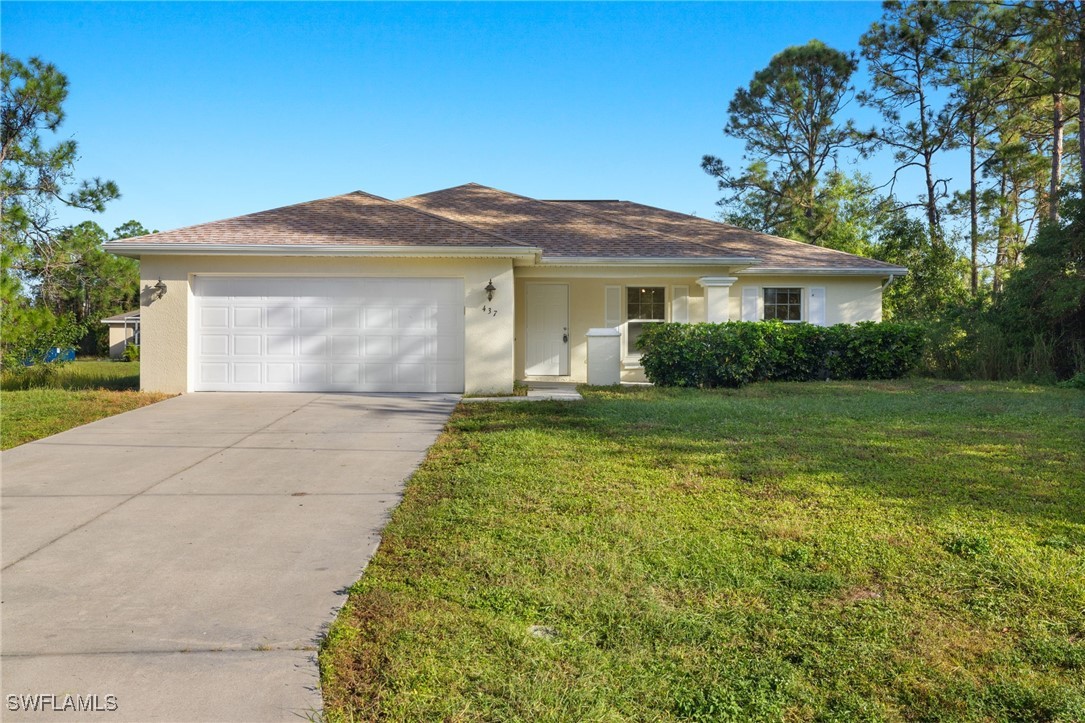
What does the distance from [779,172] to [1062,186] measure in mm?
15857

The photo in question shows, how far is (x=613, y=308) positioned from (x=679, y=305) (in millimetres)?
1529

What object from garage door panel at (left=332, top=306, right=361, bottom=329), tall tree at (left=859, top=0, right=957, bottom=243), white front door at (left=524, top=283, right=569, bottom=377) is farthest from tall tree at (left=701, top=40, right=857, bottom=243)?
garage door panel at (left=332, top=306, right=361, bottom=329)

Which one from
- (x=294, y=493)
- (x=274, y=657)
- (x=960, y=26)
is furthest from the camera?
(x=960, y=26)

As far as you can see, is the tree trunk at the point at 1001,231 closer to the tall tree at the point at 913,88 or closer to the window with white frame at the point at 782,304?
the tall tree at the point at 913,88

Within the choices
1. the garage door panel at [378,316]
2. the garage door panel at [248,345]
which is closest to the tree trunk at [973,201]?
the garage door panel at [378,316]

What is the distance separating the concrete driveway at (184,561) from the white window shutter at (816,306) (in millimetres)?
11387

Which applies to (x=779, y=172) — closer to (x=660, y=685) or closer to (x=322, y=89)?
(x=322, y=89)

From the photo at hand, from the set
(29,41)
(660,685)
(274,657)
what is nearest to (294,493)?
(274,657)

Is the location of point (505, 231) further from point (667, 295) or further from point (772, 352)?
point (772, 352)

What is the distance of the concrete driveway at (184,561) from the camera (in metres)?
2.68

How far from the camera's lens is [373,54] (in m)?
15.7

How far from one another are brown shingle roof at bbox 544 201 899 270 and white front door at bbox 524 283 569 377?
3.45 m

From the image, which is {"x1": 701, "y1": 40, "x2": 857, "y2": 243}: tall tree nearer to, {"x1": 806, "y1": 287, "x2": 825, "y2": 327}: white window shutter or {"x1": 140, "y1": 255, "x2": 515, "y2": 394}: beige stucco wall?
{"x1": 806, "y1": 287, "x2": 825, "y2": 327}: white window shutter

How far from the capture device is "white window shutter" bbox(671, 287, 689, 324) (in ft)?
51.7
